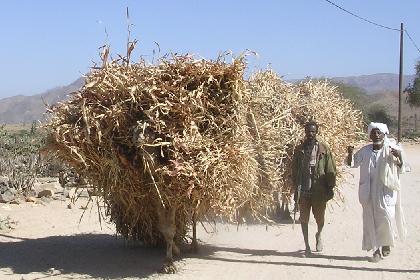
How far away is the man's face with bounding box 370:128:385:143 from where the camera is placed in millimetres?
8570

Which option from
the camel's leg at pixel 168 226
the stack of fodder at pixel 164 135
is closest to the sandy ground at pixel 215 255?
the camel's leg at pixel 168 226

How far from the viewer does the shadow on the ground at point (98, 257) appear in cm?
802

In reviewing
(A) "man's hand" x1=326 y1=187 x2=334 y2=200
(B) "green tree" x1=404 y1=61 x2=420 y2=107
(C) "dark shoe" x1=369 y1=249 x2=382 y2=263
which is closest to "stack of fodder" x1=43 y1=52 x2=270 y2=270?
(A) "man's hand" x1=326 y1=187 x2=334 y2=200

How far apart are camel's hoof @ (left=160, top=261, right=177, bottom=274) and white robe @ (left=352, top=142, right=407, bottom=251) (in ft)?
8.88

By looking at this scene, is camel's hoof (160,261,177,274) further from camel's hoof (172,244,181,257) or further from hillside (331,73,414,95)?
hillside (331,73,414,95)

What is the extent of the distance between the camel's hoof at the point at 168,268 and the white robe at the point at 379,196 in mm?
2706

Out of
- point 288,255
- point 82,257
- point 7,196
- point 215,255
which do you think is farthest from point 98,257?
point 7,196

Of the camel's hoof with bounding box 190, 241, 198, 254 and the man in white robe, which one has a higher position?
the man in white robe

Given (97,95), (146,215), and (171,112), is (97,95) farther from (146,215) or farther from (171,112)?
(146,215)

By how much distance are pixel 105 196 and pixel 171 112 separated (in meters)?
1.37

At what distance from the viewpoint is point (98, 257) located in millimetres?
8820

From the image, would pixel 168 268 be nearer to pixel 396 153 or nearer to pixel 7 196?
pixel 396 153

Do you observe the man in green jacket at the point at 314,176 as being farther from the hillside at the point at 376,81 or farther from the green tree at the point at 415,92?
the hillside at the point at 376,81

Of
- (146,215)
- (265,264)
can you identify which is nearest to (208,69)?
(146,215)
